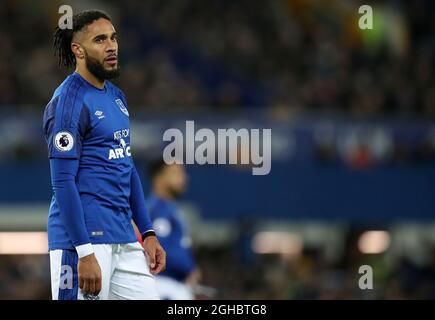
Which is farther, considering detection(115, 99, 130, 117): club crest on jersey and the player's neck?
detection(115, 99, 130, 117): club crest on jersey

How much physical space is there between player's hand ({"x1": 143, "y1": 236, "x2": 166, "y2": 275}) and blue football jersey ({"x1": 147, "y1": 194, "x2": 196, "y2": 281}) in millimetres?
3812

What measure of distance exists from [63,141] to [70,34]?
0.78 meters

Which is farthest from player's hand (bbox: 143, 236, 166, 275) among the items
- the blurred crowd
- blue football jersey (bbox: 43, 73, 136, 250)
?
the blurred crowd

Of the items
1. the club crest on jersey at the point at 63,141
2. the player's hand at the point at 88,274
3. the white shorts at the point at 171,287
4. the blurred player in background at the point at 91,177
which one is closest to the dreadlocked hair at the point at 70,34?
the blurred player in background at the point at 91,177

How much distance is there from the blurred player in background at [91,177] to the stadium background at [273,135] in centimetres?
980

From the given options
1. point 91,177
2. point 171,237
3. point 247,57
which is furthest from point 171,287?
point 247,57

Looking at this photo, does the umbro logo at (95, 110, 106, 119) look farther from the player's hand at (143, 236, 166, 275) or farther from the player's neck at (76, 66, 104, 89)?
the player's hand at (143, 236, 166, 275)

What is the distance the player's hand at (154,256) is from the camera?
6922 mm

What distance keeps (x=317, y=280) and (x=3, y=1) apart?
934 centimetres

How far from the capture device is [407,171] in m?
21.8

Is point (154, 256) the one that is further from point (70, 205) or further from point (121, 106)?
point (121, 106)

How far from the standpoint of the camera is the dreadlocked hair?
6652 millimetres

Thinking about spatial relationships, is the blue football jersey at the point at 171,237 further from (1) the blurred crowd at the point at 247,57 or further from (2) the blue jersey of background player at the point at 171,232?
(1) the blurred crowd at the point at 247,57

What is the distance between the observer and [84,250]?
20.6ft
